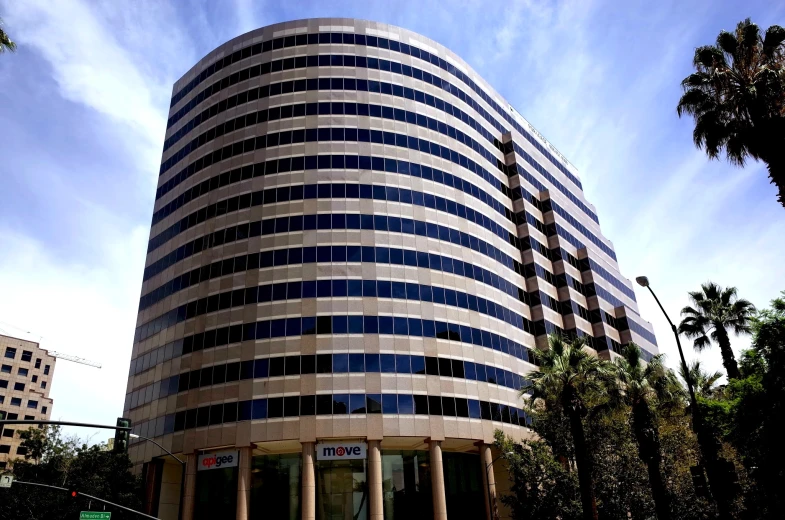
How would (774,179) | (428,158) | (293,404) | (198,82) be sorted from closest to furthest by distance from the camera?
(774,179), (293,404), (428,158), (198,82)

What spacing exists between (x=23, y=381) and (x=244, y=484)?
10269 cm

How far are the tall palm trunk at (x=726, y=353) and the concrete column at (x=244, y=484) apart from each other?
38515mm

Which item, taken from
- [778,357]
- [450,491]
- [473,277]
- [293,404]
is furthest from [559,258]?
[778,357]

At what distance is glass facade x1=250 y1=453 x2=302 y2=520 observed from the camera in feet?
145

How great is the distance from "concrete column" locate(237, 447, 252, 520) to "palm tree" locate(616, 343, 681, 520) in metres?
28.5

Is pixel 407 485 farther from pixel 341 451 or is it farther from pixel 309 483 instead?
pixel 309 483

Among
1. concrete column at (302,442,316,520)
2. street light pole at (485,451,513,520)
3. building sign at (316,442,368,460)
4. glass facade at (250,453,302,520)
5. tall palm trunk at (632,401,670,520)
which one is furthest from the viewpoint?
street light pole at (485,451,513,520)

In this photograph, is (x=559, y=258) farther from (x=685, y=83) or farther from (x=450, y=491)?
(x=685, y=83)

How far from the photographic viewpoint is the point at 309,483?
4259 cm

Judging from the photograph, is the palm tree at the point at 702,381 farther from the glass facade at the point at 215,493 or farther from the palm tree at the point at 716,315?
the glass facade at the point at 215,493

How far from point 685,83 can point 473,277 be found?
28323 millimetres

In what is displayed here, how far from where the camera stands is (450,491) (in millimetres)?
47938

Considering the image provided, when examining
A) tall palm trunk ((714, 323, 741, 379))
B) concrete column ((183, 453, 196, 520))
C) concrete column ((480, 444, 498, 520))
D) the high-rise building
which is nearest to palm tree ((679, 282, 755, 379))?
tall palm trunk ((714, 323, 741, 379))

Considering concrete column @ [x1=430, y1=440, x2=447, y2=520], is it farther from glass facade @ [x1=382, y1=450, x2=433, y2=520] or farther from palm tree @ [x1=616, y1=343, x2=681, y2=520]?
palm tree @ [x1=616, y1=343, x2=681, y2=520]
